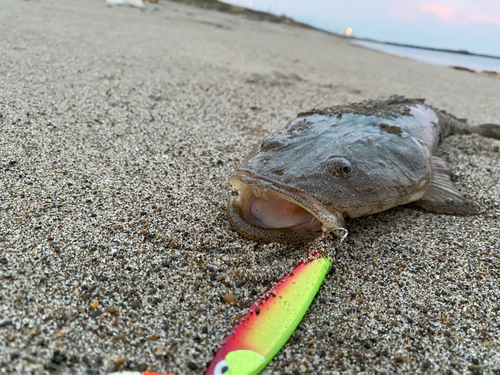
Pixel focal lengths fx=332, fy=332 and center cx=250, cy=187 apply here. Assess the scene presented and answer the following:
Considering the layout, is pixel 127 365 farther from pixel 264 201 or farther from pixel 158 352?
pixel 264 201

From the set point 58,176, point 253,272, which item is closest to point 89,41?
point 58,176

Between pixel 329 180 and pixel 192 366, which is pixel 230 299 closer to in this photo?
pixel 192 366

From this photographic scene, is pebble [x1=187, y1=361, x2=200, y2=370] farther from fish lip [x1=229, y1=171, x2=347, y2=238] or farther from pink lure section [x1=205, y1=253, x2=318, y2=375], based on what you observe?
fish lip [x1=229, y1=171, x2=347, y2=238]

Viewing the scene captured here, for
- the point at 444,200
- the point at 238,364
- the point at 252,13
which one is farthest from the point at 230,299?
the point at 252,13

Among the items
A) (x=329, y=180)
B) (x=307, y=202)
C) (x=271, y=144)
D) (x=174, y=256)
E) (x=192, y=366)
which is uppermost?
(x=271, y=144)

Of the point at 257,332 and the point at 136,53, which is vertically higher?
the point at 136,53

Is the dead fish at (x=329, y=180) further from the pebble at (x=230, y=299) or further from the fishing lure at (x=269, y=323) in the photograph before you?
the pebble at (x=230, y=299)
